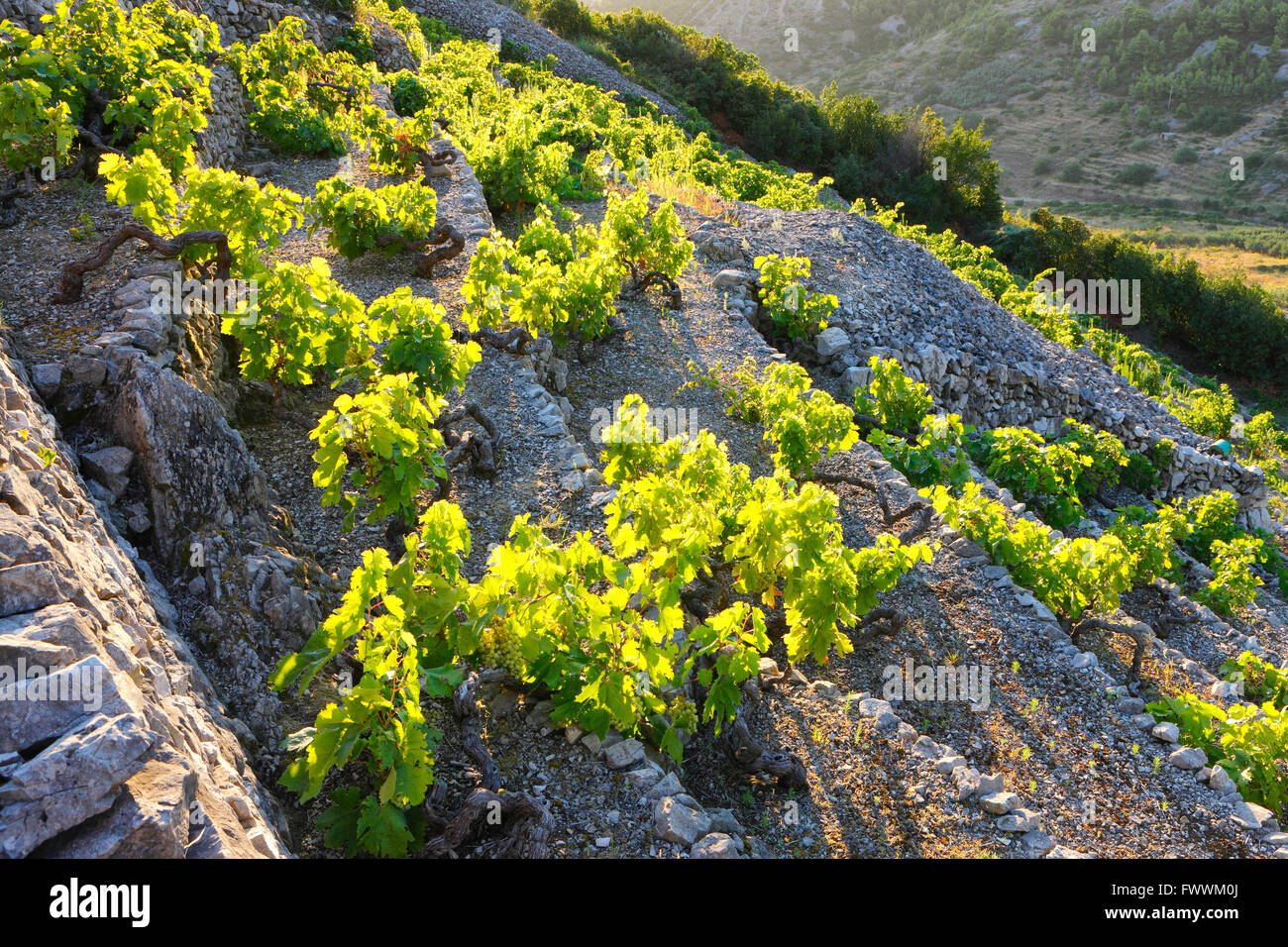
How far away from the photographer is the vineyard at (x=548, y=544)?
139 inches

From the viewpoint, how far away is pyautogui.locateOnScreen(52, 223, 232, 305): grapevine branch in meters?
5.24

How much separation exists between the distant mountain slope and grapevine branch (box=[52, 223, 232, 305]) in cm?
4643

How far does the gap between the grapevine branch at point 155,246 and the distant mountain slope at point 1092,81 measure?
4643 centimetres

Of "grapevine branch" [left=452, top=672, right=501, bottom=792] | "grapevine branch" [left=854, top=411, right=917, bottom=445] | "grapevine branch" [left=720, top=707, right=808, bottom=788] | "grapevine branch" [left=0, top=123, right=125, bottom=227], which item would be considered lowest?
"grapevine branch" [left=720, top=707, right=808, bottom=788]

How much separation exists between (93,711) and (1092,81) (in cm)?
8401

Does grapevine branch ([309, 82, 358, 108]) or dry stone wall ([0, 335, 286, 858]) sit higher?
grapevine branch ([309, 82, 358, 108])

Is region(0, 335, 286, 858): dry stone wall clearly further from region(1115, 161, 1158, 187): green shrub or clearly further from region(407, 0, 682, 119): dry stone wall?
region(1115, 161, 1158, 187): green shrub

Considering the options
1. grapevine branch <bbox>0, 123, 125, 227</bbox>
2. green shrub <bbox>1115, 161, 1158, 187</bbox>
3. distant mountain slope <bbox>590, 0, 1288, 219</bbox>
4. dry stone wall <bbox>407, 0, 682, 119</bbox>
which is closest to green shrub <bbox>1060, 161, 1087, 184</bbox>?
distant mountain slope <bbox>590, 0, 1288, 219</bbox>

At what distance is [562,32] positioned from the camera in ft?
107

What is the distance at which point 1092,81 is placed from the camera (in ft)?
220

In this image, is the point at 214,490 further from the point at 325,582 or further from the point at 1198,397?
the point at 1198,397

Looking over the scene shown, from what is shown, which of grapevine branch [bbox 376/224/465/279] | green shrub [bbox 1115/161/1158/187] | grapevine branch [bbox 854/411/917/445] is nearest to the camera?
grapevine branch [bbox 376/224/465/279]

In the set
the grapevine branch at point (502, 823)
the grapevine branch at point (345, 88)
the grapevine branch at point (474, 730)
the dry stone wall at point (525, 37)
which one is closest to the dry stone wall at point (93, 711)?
the grapevine branch at point (502, 823)

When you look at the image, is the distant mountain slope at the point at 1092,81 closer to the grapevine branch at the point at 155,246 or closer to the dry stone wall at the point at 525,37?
the dry stone wall at the point at 525,37
